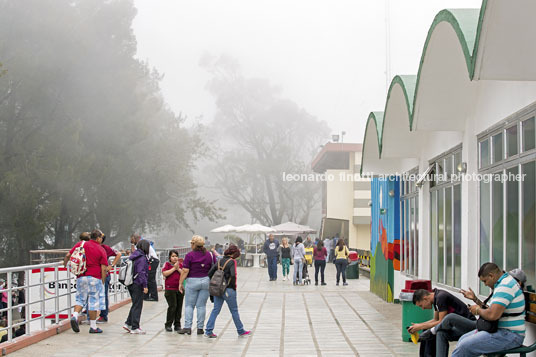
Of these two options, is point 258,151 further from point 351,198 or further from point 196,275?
point 196,275

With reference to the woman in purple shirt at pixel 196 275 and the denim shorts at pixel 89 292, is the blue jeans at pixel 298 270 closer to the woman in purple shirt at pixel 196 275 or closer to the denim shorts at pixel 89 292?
the woman in purple shirt at pixel 196 275

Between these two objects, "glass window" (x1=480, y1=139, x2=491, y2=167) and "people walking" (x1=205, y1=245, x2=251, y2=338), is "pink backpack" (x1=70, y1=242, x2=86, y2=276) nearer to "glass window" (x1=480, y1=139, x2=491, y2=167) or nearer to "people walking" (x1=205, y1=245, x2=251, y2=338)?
"people walking" (x1=205, y1=245, x2=251, y2=338)

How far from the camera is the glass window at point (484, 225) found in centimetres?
1086

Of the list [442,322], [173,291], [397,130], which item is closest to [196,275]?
[173,291]

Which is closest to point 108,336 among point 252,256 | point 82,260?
point 82,260

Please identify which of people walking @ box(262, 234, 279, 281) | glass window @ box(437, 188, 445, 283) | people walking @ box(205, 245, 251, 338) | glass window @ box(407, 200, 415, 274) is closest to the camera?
people walking @ box(205, 245, 251, 338)

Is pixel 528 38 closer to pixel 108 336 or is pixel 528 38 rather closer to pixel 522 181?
pixel 522 181

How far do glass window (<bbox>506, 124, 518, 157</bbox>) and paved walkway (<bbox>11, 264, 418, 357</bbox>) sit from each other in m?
3.16

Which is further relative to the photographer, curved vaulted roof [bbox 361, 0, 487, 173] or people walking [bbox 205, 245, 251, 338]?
people walking [bbox 205, 245, 251, 338]

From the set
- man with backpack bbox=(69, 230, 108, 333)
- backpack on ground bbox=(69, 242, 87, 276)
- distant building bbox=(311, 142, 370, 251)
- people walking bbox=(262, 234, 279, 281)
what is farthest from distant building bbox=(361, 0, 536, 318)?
distant building bbox=(311, 142, 370, 251)

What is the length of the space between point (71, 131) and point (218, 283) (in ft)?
88.7

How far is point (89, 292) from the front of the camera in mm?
12625

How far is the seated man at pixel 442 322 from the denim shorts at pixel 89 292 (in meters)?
6.09

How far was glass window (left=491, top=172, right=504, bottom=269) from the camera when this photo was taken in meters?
10.1
